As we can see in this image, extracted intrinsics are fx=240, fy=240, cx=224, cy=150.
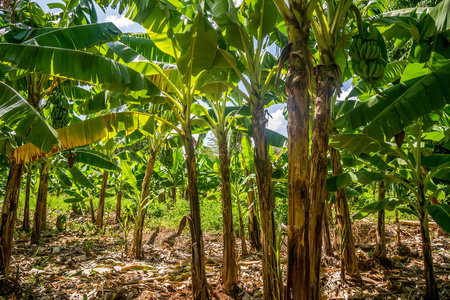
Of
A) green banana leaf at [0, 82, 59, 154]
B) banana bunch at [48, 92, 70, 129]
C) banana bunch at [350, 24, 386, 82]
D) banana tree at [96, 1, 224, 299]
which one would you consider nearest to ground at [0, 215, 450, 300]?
banana tree at [96, 1, 224, 299]

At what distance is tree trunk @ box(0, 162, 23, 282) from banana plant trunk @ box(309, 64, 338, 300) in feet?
12.8

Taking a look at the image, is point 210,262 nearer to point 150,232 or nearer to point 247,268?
point 247,268

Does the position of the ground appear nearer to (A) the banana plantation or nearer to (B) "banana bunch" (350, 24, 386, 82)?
(A) the banana plantation

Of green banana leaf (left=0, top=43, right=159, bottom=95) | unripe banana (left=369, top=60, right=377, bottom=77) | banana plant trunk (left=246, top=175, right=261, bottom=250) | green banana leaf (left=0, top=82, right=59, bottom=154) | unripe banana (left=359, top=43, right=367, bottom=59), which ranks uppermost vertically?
green banana leaf (left=0, top=43, right=159, bottom=95)

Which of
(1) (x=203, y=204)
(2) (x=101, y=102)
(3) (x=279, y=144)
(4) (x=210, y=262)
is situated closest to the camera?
(2) (x=101, y=102)

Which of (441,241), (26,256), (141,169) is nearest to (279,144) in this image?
(441,241)

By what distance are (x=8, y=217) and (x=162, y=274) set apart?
239 centimetres

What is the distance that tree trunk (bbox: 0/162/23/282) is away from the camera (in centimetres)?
329

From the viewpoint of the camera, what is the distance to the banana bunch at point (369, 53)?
2078 millimetres

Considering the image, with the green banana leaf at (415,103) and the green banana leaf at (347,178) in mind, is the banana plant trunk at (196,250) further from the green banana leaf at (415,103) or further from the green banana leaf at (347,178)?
the green banana leaf at (415,103)

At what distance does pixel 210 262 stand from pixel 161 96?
335cm

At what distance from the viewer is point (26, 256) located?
197 inches

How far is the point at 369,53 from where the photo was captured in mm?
2096

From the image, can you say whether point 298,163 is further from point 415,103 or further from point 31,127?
point 31,127
